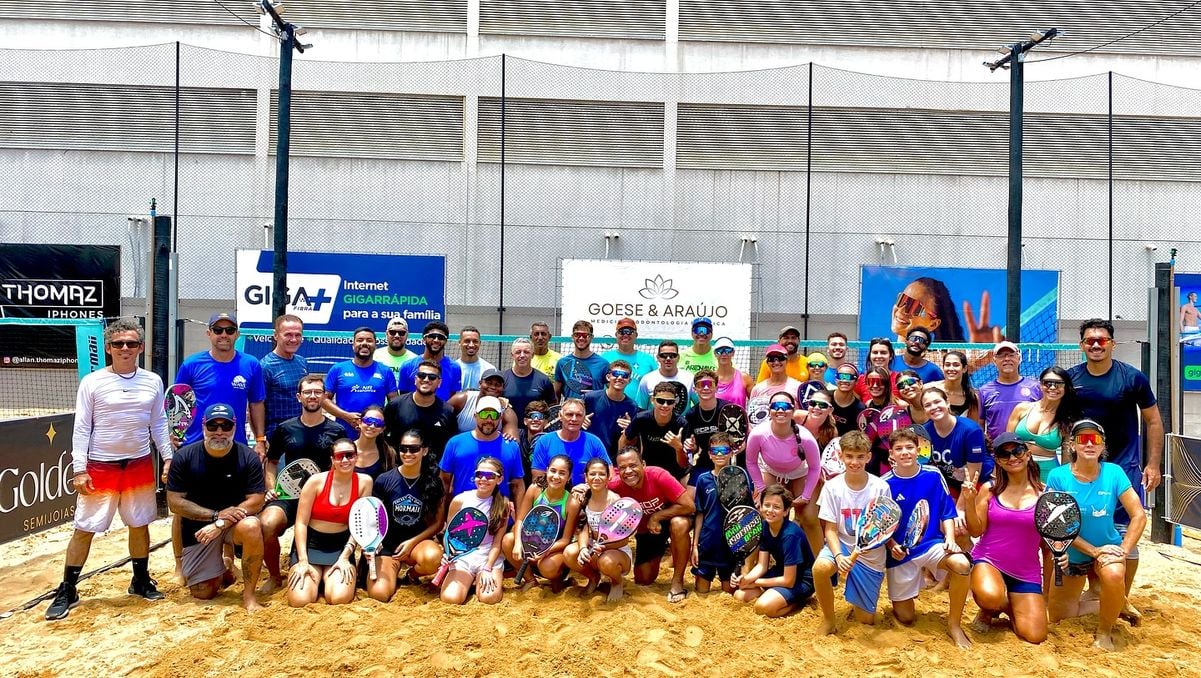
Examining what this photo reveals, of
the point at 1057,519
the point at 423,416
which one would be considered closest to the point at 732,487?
the point at 1057,519

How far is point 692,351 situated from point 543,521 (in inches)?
104

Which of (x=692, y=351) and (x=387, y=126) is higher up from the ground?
(x=387, y=126)

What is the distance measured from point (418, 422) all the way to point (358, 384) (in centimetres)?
81

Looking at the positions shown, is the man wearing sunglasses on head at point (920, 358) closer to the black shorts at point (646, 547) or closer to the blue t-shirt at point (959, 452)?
the blue t-shirt at point (959, 452)

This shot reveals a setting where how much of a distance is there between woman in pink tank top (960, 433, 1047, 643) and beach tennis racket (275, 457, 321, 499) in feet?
14.2

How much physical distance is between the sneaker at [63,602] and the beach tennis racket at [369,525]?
178 cm

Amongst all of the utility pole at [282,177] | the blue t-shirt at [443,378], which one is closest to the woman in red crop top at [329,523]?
the blue t-shirt at [443,378]

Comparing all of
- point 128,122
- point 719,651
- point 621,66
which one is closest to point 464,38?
point 621,66

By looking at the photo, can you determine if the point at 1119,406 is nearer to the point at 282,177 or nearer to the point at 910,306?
the point at 282,177

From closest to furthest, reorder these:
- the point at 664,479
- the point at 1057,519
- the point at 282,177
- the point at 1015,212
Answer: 1. the point at 1057,519
2. the point at 664,479
3. the point at 282,177
4. the point at 1015,212

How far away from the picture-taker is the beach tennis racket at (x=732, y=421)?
232 inches

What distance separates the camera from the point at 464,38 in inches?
676

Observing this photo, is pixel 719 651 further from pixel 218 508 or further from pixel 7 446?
pixel 7 446

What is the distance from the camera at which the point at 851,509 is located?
4.86m
